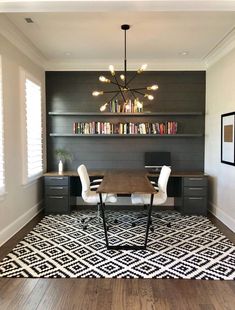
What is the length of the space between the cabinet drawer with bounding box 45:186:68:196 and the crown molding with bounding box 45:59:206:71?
236cm

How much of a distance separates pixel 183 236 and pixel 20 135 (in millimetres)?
2845

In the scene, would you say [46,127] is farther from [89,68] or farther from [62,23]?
[62,23]

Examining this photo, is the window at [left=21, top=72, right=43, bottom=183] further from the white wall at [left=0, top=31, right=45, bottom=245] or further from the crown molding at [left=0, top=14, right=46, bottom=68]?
the crown molding at [left=0, top=14, right=46, bottom=68]

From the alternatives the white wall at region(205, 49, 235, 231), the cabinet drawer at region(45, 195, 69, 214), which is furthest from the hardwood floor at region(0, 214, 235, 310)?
the cabinet drawer at region(45, 195, 69, 214)

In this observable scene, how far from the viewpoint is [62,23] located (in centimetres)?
388

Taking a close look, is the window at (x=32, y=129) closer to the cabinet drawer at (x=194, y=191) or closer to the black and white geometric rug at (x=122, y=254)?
the black and white geometric rug at (x=122, y=254)

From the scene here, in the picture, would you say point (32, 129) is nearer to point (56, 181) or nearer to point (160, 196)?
point (56, 181)

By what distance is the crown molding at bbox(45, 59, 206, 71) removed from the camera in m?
5.75

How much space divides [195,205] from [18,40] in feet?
13.1

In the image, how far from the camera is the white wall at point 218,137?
452 cm

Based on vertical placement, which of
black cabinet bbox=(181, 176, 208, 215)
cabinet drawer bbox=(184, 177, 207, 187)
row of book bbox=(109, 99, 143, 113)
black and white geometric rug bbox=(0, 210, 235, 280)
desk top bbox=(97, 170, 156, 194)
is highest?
row of book bbox=(109, 99, 143, 113)

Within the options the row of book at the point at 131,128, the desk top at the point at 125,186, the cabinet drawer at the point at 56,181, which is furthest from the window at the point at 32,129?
the desk top at the point at 125,186

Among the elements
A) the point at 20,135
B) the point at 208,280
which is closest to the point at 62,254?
the point at 208,280

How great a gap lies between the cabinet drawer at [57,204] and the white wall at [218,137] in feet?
8.88
